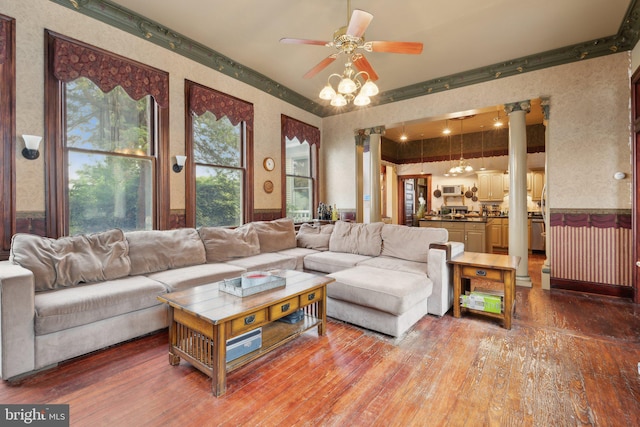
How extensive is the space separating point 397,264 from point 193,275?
215 centimetres

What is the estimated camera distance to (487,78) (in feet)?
14.9

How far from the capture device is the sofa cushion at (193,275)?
2.71 metres

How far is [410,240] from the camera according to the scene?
3.63 m

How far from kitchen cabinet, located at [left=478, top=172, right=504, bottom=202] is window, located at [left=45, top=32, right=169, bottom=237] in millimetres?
7534

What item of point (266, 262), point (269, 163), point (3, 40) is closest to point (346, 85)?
point (266, 262)

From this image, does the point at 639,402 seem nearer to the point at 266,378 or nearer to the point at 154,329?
the point at 266,378

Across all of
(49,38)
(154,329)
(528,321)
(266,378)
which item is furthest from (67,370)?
(528,321)

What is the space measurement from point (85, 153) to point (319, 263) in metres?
2.84

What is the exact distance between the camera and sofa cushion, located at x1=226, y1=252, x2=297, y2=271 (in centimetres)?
344

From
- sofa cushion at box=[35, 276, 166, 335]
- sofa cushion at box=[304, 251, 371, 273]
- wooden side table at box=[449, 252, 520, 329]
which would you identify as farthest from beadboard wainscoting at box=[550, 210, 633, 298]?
sofa cushion at box=[35, 276, 166, 335]

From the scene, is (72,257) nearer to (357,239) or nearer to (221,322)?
(221,322)

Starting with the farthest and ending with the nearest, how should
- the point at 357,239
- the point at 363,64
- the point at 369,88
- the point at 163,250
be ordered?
the point at 357,239 < the point at 163,250 < the point at 363,64 < the point at 369,88

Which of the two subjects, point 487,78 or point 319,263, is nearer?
point 319,263

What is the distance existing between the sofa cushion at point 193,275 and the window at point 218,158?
0.99 meters
